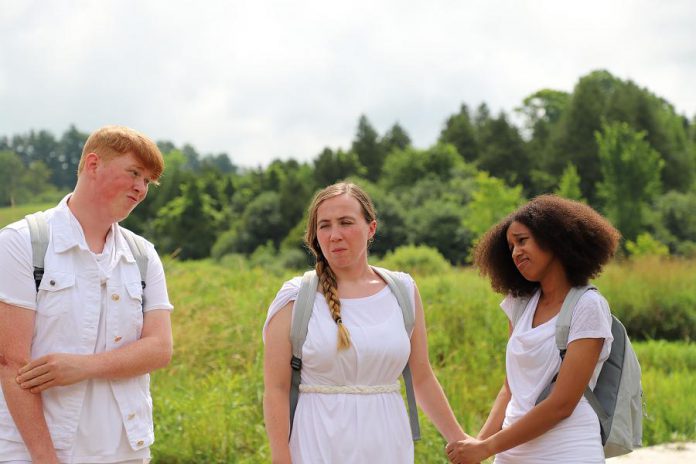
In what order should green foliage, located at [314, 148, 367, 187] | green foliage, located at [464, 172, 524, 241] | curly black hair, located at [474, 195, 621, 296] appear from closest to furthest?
curly black hair, located at [474, 195, 621, 296] < green foliage, located at [464, 172, 524, 241] < green foliage, located at [314, 148, 367, 187]

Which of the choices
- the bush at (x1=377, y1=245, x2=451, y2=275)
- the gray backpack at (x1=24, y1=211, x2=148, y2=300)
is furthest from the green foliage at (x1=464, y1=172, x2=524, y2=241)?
the gray backpack at (x1=24, y1=211, x2=148, y2=300)

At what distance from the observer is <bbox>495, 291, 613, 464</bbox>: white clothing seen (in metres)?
3.17

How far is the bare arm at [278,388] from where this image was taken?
3.06m

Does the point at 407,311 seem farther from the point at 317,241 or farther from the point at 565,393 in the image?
the point at 565,393

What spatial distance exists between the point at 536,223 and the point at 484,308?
848cm

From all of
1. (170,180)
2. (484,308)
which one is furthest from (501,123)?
(484,308)

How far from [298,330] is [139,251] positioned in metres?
0.68

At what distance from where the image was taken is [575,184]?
41.8 meters

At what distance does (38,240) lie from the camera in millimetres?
2898

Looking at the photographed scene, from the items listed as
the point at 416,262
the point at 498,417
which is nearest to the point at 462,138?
the point at 416,262

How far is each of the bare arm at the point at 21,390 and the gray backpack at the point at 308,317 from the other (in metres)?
0.87

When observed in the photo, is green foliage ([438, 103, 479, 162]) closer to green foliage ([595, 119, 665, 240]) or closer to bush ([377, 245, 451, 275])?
green foliage ([595, 119, 665, 240])

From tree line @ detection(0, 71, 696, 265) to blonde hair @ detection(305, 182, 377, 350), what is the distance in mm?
27954

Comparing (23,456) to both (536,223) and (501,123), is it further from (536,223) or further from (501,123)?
A: (501,123)
